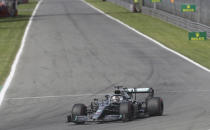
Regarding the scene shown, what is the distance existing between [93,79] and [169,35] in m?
18.5

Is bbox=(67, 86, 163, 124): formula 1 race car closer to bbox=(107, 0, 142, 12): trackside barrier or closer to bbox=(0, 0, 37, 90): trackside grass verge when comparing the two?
bbox=(0, 0, 37, 90): trackside grass verge

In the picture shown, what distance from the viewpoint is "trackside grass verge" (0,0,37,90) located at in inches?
1212

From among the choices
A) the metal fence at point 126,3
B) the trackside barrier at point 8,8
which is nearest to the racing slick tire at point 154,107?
the trackside barrier at point 8,8

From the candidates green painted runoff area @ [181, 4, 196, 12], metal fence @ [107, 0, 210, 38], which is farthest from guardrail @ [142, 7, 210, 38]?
green painted runoff area @ [181, 4, 196, 12]

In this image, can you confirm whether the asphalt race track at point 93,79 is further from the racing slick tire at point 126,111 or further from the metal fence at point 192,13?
the metal fence at point 192,13

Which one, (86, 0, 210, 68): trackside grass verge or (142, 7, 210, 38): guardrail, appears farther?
(142, 7, 210, 38): guardrail

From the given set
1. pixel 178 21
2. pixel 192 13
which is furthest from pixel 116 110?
pixel 178 21

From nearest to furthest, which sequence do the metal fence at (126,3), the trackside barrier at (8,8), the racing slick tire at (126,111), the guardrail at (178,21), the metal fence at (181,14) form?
the racing slick tire at (126,111) → the guardrail at (178,21) → the metal fence at (181,14) → the trackside barrier at (8,8) → the metal fence at (126,3)

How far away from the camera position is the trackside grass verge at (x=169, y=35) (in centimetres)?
3350

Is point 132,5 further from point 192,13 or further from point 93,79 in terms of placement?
point 93,79

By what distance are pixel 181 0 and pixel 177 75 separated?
25.7m

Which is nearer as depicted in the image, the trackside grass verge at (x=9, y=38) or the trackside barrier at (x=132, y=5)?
the trackside grass verge at (x=9, y=38)

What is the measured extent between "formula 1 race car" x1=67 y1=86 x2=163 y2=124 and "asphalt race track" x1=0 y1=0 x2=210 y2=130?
222 millimetres

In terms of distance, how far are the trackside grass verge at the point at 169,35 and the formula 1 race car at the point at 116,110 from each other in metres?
13.0
